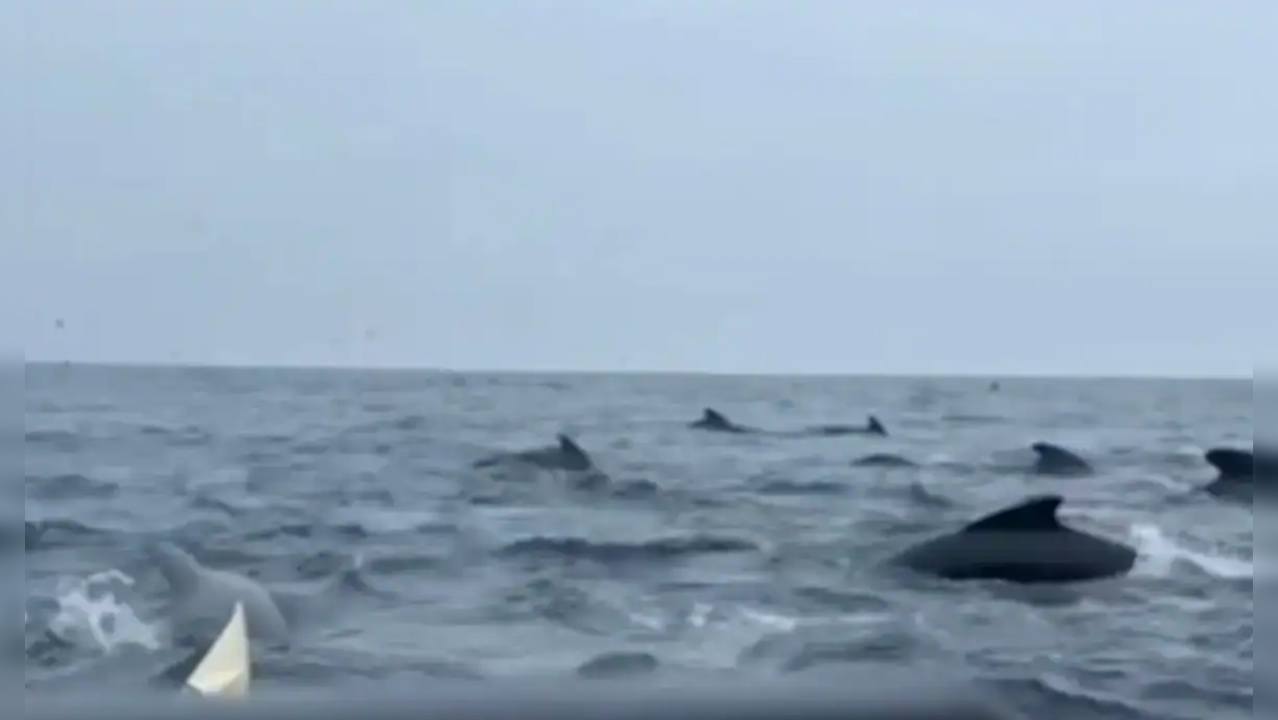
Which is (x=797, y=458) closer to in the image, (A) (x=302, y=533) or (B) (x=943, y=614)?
(A) (x=302, y=533)

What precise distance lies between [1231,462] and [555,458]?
27.7 ft

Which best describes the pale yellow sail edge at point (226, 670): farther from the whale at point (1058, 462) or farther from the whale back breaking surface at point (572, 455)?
the whale at point (1058, 462)

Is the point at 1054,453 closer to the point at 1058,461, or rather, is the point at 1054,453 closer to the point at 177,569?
the point at 1058,461

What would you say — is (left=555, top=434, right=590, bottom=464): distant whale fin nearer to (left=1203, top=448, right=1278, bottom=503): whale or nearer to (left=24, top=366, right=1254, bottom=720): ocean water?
(left=24, top=366, right=1254, bottom=720): ocean water

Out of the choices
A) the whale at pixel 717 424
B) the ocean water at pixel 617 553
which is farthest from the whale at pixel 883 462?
the whale at pixel 717 424

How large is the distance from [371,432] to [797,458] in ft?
24.7

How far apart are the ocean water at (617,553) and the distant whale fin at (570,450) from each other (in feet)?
1.89

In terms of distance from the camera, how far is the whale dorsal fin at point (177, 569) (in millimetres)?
10047

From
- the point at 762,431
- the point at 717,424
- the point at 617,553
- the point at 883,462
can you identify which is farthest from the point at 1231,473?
the point at 762,431

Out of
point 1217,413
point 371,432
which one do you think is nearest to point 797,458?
point 371,432

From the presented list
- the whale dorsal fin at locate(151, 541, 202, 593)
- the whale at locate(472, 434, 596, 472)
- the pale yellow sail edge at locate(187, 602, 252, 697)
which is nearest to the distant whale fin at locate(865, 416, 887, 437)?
the whale at locate(472, 434, 596, 472)

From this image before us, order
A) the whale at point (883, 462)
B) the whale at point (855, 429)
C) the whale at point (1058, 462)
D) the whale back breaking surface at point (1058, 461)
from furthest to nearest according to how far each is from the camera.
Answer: the whale at point (855, 429), the whale at point (883, 462), the whale back breaking surface at point (1058, 461), the whale at point (1058, 462)

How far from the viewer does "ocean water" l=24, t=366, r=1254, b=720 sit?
30.1 ft

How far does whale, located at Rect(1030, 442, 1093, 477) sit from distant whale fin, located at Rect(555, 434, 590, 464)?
21.1 ft
